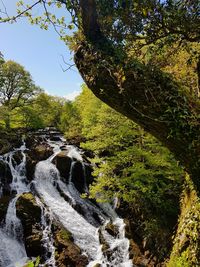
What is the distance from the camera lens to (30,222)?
546 inches

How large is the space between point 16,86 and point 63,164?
19.0 meters

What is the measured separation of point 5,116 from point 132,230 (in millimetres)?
19041

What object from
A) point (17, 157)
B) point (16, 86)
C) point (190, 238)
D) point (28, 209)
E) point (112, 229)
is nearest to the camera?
point (190, 238)

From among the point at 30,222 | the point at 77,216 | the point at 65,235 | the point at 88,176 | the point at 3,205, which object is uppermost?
the point at 88,176

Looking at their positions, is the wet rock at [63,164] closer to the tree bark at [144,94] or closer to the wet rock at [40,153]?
the wet rock at [40,153]

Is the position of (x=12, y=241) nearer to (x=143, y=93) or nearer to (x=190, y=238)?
(x=190, y=238)

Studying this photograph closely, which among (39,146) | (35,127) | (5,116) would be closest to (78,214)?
(39,146)

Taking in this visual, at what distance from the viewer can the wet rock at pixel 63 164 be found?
62.9 ft

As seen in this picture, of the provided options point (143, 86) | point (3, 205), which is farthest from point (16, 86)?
point (143, 86)

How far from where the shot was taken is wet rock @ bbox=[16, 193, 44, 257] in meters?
12.7

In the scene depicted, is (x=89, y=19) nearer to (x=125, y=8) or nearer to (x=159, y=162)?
(x=125, y=8)

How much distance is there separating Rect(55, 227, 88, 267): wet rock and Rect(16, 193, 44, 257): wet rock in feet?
2.61

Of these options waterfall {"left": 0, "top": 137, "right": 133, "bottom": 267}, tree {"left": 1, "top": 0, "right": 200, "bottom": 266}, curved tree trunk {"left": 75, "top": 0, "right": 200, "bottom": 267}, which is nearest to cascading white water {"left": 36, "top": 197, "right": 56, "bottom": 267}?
waterfall {"left": 0, "top": 137, "right": 133, "bottom": 267}

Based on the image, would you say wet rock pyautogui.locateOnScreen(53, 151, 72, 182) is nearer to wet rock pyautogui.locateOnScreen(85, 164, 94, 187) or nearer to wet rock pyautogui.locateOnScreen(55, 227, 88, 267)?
wet rock pyautogui.locateOnScreen(85, 164, 94, 187)
